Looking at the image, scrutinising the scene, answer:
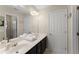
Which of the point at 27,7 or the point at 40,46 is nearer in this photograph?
the point at 27,7

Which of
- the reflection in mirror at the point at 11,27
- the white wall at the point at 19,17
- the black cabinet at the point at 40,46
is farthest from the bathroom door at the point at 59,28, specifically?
the reflection in mirror at the point at 11,27

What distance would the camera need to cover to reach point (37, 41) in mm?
1627

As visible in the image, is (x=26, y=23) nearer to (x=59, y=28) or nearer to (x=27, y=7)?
(x=27, y=7)

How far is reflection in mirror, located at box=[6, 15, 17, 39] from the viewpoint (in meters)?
1.44

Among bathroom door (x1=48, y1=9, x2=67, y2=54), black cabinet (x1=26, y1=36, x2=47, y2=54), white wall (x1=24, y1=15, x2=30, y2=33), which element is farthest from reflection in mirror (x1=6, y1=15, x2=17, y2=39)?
bathroom door (x1=48, y1=9, x2=67, y2=54)

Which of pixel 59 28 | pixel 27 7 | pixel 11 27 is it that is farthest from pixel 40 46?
pixel 27 7

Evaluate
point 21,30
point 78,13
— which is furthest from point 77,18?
point 21,30

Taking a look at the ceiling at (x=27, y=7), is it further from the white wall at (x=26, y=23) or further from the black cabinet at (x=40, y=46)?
the black cabinet at (x=40, y=46)

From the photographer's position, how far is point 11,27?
1.48 meters

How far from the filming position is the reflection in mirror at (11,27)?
1444 millimetres

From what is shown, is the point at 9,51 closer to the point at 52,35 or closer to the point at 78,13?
the point at 52,35

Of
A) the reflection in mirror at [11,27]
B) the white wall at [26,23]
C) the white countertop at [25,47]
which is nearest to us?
the white countertop at [25,47]

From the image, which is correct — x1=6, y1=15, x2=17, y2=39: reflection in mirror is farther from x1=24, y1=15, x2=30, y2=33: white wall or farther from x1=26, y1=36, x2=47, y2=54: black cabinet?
x1=26, y1=36, x2=47, y2=54: black cabinet
